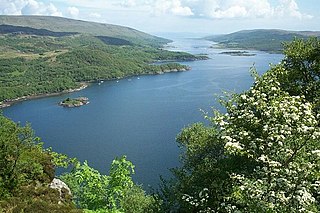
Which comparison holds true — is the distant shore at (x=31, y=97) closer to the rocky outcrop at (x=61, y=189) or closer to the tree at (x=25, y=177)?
the tree at (x=25, y=177)

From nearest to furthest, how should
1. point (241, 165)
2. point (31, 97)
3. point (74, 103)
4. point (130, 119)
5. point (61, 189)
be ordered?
point (241, 165) → point (61, 189) → point (130, 119) → point (74, 103) → point (31, 97)

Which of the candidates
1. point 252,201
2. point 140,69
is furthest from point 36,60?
point 252,201

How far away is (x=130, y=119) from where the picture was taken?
73.4 m

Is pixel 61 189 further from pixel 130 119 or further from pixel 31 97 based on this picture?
pixel 31 97

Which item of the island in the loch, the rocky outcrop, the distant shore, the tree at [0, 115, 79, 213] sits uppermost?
the tree at [0, 115, 79, 213]

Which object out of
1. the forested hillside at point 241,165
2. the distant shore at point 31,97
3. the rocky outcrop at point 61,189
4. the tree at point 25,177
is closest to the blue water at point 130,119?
the distant shore at point 31,97

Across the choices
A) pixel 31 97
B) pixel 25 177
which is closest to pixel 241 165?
pixel 25 177

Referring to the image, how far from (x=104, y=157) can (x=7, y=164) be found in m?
36.8

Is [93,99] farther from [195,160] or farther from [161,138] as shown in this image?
[195,160]

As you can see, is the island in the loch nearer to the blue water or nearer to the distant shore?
the blue water

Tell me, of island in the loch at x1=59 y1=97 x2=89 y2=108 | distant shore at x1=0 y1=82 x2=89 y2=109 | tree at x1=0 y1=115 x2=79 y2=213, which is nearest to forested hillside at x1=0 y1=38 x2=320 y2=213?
tree at x1=0 y1=115 x2=79 y2=213

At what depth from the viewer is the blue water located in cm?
5109

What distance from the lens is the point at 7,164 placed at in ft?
49.4

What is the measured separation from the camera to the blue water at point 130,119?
5109 centimetres
